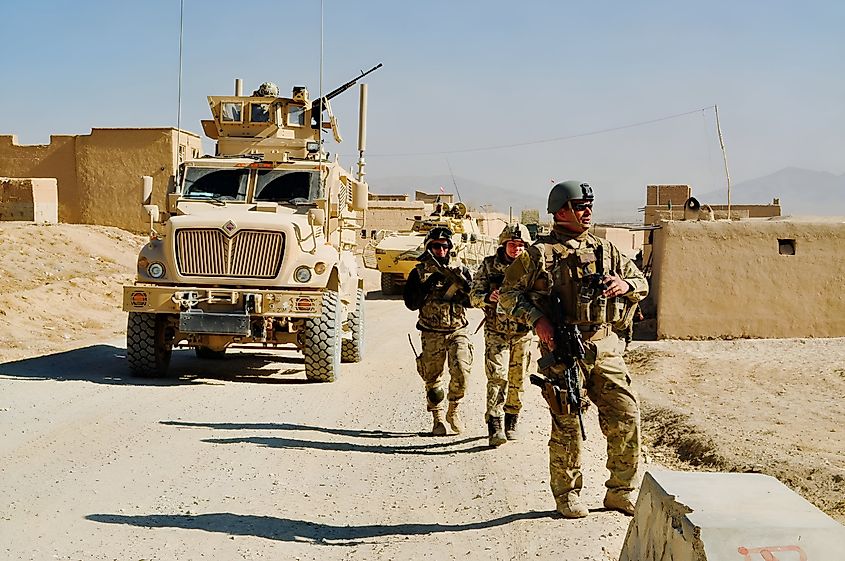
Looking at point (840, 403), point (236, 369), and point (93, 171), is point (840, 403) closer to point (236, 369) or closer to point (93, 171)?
point (236, 369)

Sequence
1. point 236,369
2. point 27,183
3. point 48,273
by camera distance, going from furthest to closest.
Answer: point 27,183, point 48,273, point 236,369

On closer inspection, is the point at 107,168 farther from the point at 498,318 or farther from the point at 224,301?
the point at 498,318

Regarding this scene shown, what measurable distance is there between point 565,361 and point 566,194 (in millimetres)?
859

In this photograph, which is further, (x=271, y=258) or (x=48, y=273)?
(x=48, y=273)

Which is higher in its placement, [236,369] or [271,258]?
[271,258]

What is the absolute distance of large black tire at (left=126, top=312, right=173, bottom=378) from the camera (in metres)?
9.83

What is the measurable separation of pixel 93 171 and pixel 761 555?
→ 2614 centimetres

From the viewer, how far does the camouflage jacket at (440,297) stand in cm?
730

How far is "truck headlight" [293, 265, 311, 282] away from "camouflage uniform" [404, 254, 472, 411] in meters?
2.63

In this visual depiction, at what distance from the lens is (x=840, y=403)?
8383 millimetres

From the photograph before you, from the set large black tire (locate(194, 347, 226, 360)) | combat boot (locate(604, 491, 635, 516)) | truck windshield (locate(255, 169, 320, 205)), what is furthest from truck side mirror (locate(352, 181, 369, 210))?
combat boot (locate(604, 491, 635, 516))

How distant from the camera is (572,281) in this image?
4.91 m

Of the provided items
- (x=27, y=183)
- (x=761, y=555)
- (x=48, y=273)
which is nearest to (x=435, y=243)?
(x=761, y=555)

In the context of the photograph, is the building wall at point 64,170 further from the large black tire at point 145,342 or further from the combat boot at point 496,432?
the combat boot at point 496,432
